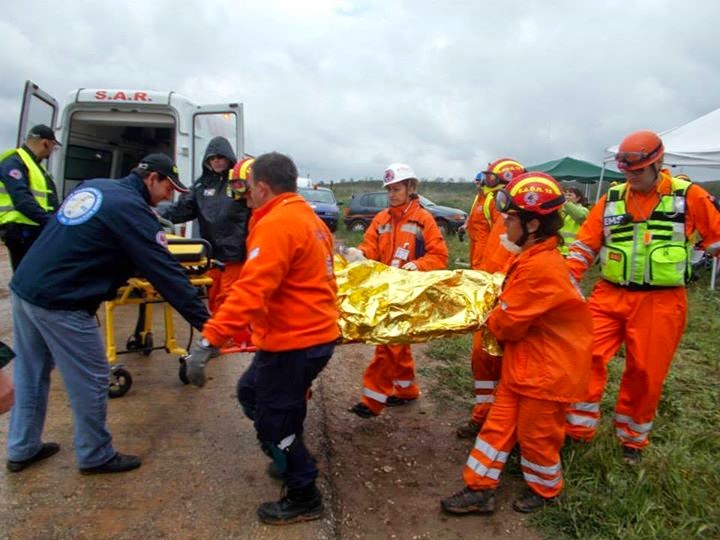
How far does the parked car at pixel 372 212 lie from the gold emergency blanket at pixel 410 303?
51.0ft

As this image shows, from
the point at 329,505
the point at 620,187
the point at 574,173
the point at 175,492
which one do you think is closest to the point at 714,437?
the point at 620,187

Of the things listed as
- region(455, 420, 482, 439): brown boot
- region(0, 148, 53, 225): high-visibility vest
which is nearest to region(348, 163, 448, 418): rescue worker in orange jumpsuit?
region(455, 420, 482, 439): brown boot

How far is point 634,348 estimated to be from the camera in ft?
10.4

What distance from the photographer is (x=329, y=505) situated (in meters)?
2.89

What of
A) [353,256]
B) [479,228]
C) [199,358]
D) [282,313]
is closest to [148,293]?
[353,256]

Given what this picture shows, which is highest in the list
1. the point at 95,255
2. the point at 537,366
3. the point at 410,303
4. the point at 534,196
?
the point at 534,196

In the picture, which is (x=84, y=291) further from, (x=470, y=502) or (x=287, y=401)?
(x=470, y=502)

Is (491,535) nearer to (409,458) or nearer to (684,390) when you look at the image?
(409,458)

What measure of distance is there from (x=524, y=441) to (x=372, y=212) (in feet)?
53.5

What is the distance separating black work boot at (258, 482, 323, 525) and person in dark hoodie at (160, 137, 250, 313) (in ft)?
7.83

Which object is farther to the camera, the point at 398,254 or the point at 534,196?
the point at 398,254

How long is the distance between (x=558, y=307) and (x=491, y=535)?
122 centimetres

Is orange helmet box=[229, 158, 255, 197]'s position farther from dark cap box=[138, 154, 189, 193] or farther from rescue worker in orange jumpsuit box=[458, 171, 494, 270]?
rescue worker in orange jumpsuit box=[458, 171, 494, 270]

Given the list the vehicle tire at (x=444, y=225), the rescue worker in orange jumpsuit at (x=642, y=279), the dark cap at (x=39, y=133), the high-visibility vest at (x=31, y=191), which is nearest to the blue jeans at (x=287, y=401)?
the rescue worker in orange jumpsuit at (x=642, y=279)
